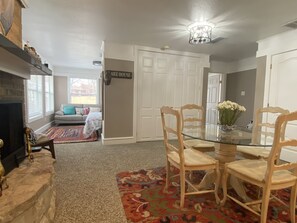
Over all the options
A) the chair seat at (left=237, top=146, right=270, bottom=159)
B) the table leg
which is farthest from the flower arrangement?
the chair seat at (left=237, top=146, right=270, bottom=159)

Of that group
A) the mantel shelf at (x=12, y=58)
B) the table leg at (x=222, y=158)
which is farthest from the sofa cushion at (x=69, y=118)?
the table leg at (x=222, y=158)

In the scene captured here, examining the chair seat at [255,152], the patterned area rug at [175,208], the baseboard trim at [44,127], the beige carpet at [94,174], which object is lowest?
the beige carpet at [94,174]

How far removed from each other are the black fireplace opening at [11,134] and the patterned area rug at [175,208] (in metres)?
1.15

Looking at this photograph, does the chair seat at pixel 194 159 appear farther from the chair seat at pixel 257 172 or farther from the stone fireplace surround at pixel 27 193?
the stone fireplace surround at pixel 27 193

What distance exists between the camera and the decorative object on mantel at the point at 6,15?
1.39 metres

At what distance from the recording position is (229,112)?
2.08 meters

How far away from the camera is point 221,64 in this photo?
221 inches

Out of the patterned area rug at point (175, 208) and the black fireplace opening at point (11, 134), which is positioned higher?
the black fireplace opening at point (11, 134)

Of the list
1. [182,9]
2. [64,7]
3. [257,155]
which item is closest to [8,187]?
[64,7]

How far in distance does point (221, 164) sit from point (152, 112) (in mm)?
2653

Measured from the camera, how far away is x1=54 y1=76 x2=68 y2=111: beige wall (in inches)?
290

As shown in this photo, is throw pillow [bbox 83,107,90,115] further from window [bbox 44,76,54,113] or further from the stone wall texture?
the stone wall texture

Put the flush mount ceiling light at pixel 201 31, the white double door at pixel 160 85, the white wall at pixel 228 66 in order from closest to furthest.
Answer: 1. the flush mount ceiling light at pixel 201 31
2. the white double door at pixel 160 85
3. the white wall at pixel 228 66

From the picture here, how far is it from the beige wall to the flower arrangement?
7.09 metres
